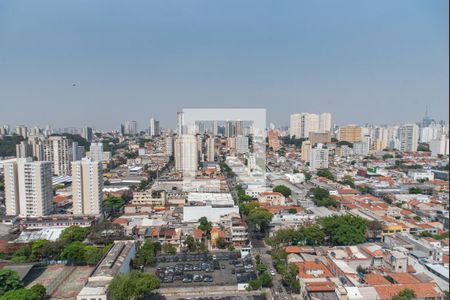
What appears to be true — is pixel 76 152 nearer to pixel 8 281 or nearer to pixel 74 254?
pixel 74 254

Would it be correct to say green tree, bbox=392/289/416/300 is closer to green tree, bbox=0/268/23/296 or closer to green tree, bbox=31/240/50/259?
green tree, bbox=0/268/23/296

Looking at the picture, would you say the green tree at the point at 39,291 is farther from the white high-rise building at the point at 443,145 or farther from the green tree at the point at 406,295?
the white high-rise building at the point at 443,145

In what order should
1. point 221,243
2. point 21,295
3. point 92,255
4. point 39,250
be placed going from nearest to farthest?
point 21,295, point 92,255, point 39,250, point 221,243

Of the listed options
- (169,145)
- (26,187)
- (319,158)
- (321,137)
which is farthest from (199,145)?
(321,137)

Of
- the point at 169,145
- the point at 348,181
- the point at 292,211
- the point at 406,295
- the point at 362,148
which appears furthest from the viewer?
the point at 362,148

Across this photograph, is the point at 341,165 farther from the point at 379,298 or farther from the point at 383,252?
the point at 379,298

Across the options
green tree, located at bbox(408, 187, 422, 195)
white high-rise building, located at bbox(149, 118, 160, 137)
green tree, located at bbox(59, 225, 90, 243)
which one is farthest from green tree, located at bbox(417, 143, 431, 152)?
white high-rise building, located at bbox(149, 118, 160, 137)
